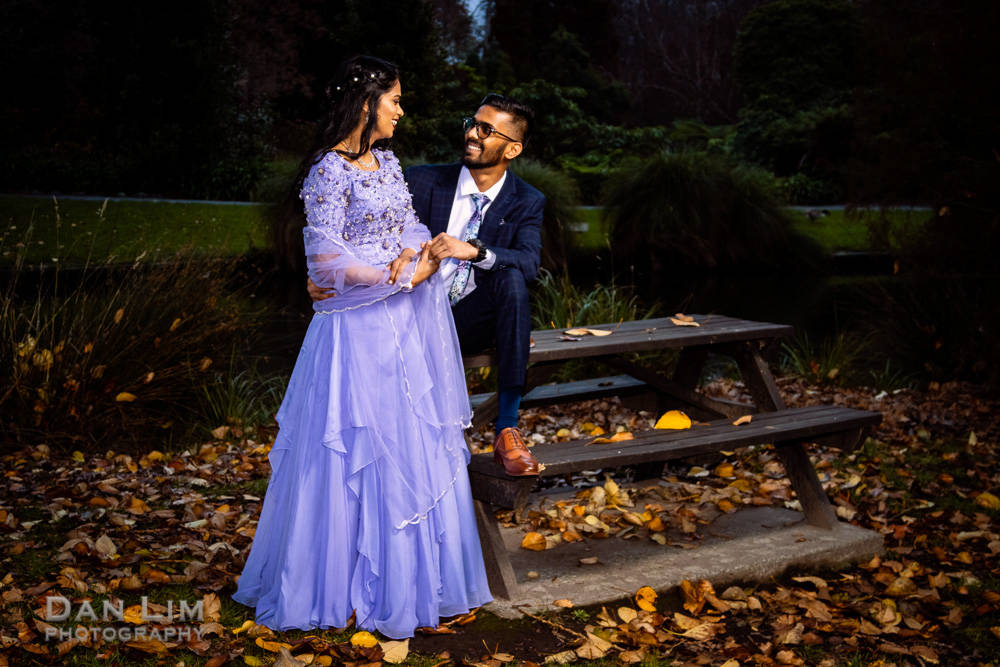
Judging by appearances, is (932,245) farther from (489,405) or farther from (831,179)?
(831,179)

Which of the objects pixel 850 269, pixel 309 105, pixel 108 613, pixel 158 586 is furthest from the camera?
pixel 309 105

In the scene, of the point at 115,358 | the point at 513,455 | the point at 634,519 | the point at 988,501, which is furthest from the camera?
the point at 115,358

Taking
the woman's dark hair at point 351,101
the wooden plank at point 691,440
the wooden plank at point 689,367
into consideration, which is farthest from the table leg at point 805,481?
the woman's dark hair at point 351,101

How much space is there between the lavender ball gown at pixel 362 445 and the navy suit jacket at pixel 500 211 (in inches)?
16.5

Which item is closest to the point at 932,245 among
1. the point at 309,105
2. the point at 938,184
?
the point at 938,184

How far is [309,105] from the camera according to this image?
2427 centimetres

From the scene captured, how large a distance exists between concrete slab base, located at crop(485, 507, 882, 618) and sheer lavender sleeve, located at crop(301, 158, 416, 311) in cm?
128

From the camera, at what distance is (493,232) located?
3.78 meters

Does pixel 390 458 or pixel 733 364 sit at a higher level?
pixel 390 458

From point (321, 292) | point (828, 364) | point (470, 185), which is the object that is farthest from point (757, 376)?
point (828, 364)

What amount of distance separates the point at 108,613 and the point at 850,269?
13.1m

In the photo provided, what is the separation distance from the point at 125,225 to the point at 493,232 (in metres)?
11.8

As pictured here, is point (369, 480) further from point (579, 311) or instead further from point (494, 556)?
point (579, 311)

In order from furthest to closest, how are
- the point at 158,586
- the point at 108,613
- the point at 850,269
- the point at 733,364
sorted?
the point at 850,269 < the point at 733,364 < the point at 158,586 < the point at 108,613
